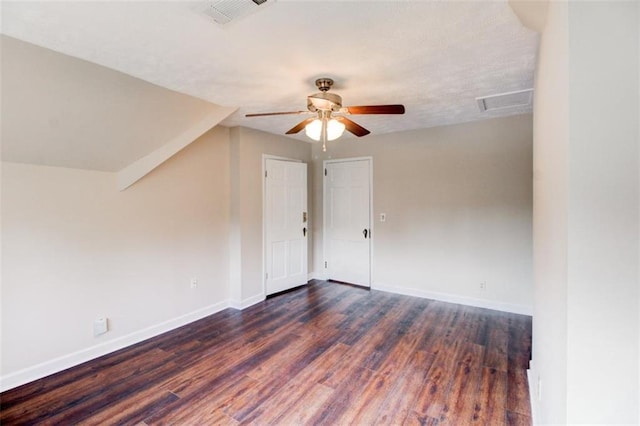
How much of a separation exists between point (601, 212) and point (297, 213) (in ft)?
13.7

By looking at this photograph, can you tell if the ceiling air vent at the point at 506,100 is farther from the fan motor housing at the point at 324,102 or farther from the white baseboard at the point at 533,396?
the white baseboard at the point at 533,396

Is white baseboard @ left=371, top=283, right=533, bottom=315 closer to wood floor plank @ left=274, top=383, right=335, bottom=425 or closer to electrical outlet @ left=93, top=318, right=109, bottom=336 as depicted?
wood floor plank @ left=274, top=383, right=335, bottom=425

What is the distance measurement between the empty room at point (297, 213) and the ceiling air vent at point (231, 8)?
0.07ft

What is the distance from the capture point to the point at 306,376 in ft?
8.19

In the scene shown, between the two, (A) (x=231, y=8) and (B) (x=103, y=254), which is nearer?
(A) (x=231, y=8)

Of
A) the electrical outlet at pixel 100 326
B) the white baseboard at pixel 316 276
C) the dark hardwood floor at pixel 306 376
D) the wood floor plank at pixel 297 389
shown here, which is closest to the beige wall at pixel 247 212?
the dark hardwood floor at pixel 306 376

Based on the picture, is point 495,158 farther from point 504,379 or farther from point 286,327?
point 286,327

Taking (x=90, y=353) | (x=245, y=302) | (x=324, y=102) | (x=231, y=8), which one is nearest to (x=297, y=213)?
(x=245, y=302)

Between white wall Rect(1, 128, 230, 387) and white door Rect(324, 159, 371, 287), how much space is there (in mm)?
1841

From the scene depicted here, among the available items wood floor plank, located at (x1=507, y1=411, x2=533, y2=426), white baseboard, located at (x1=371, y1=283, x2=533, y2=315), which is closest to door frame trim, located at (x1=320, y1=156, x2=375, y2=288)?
white baseboard, located at (x1=371, y1=283, x2=533, y2=315)

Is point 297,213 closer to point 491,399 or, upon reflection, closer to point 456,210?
point 456,210

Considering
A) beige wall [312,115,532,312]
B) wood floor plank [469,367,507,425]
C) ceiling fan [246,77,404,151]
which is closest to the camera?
wood floor plank [469,367,507,425]

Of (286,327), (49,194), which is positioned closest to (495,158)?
(286,327)

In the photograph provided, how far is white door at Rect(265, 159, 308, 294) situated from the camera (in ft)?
14.6
